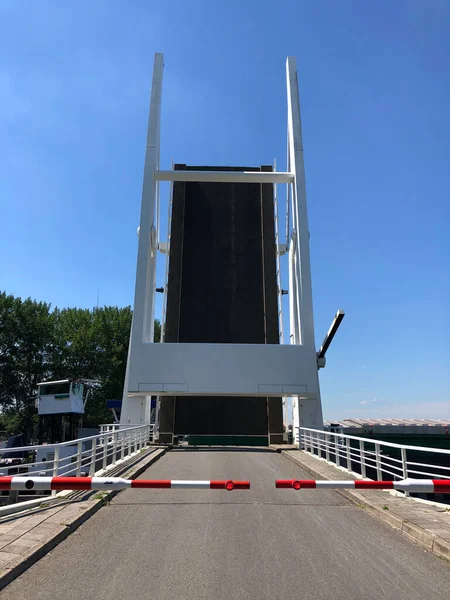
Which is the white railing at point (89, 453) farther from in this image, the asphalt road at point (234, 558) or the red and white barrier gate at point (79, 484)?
the red and white barrier gate at point (79, 484)

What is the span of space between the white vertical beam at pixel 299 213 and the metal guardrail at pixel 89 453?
6504 mm

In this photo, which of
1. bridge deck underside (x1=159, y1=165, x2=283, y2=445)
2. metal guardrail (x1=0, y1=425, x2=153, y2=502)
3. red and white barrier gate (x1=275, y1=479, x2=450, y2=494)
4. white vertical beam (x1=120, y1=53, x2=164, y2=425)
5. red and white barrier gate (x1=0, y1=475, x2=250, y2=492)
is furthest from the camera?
bridge deck underside (x1=159, y1=165, x2=283, y2=445)

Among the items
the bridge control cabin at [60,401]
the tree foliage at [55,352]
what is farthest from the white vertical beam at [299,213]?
the tree foliage at [55,352]

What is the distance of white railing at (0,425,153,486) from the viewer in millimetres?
6913

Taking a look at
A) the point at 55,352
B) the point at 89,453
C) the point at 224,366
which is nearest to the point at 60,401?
the point at 89,453

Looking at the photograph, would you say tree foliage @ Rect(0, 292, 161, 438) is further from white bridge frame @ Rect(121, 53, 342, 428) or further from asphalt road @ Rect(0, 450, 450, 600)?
asphalt road @ Rect(0, 450, 450, 600)

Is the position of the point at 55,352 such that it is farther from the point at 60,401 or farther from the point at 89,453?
the point at 89,453

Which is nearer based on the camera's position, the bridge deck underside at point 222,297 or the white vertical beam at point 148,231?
the white vertical beam at point 148,231

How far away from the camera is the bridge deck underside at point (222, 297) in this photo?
19969mm

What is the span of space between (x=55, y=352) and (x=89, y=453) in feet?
81.0

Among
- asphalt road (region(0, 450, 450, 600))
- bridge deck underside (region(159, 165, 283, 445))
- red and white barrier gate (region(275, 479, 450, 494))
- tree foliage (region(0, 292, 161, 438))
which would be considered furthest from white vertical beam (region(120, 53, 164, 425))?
tree foliage (region(0, 292, 161, 438))

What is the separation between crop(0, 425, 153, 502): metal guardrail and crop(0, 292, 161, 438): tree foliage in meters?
15.9

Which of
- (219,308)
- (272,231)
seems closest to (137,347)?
(219,308)

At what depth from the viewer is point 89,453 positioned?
719 inches
